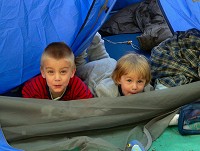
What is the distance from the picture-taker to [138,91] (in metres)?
1.63

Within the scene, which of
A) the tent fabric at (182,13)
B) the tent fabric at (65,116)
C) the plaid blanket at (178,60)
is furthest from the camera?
the tent fabric at (182,13)

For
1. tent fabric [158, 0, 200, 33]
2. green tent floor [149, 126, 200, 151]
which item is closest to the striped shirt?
green tent floor [149, 126, 200, 151]

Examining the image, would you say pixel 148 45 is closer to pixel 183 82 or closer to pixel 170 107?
pixel 183 82

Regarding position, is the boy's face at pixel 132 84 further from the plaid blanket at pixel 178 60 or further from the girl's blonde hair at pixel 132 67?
the plaid blanket at pixel 178 60

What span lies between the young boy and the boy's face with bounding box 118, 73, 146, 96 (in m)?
0.16

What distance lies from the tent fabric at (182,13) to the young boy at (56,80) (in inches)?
27.8

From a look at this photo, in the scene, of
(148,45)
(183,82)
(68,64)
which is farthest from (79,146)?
(148,45)

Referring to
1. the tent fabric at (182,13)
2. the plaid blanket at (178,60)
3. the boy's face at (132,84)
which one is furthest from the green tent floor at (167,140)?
the tent fabric at (182,13)

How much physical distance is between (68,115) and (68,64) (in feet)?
0.77

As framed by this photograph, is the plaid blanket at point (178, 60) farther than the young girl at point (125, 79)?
Yes

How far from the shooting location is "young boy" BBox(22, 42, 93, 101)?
1554mm

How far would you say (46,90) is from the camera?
1.65 meters

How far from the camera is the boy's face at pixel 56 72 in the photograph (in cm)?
155

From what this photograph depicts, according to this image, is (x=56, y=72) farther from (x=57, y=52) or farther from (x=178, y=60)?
(x=178, y=60)
